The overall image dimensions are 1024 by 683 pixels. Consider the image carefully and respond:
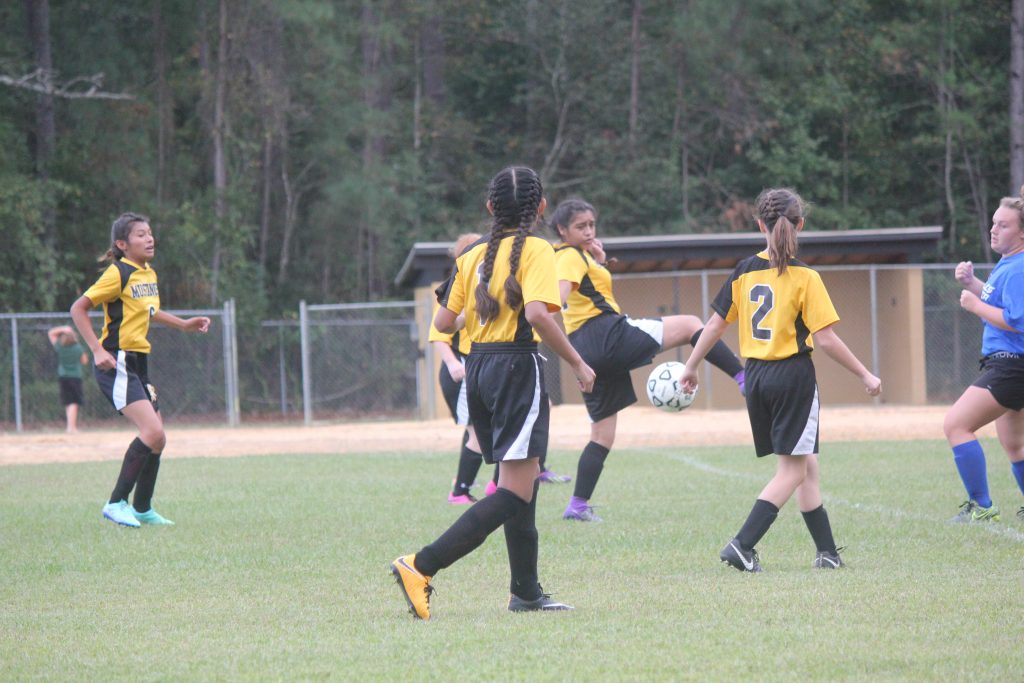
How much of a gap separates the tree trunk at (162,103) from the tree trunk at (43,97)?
89.0 inches

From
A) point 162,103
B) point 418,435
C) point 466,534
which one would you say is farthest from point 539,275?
point 162,103

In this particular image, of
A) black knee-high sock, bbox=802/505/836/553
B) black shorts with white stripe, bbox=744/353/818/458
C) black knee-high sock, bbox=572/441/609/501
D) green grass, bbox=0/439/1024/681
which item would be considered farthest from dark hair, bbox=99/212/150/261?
black knee-high sock, bbox=802/505/836/553

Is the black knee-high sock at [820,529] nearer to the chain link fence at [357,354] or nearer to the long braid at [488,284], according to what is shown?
the long braid at [488,284]

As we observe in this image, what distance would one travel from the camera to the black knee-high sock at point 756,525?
5.96 metres

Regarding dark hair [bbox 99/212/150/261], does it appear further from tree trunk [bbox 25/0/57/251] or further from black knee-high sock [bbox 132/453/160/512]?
tree trunk [bbox 25/0/57/251]

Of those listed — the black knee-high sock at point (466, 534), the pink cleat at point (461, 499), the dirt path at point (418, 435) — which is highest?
the black knee-high sock at point (466, 534)

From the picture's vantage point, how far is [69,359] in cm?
1920

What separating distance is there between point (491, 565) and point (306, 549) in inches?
49.4

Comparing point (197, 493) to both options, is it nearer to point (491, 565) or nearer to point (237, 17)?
point (491, 565)

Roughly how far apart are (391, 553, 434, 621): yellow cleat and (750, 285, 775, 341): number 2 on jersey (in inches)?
84.0

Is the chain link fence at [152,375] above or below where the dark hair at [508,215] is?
below

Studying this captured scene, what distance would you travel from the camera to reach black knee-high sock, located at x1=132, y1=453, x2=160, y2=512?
322 inches

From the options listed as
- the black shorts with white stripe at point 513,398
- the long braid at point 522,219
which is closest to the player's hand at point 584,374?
the black shorts with white stripe at point 513,398

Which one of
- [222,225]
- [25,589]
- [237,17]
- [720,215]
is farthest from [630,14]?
[25,589]
